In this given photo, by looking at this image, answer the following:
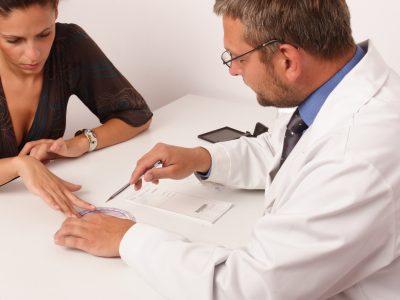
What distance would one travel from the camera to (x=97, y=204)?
1345 millimetres

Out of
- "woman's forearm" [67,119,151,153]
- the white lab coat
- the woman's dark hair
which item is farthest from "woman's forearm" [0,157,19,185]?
the white lab coat

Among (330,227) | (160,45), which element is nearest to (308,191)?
(330,227)

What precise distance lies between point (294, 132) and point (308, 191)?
0.95 feet

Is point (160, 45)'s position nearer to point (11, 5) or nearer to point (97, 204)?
point (11, 5)

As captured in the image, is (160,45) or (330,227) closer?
(330,227)

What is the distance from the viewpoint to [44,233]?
122cm

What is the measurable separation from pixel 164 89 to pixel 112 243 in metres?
1.50

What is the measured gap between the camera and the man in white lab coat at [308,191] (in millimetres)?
821

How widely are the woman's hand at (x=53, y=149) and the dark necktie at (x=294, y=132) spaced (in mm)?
707

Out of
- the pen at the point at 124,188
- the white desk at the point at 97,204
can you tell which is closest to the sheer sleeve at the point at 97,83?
the white desk at the point at 97,204

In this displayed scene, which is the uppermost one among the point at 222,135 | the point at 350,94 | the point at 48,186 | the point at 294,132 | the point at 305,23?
the point at 305,23

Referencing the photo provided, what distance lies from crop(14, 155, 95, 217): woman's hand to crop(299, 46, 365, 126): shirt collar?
575mm

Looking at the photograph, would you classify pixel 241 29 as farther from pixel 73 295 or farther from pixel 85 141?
pixel 85 141

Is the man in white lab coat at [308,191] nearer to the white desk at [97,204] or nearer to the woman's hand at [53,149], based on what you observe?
the white desk at [97,204]
